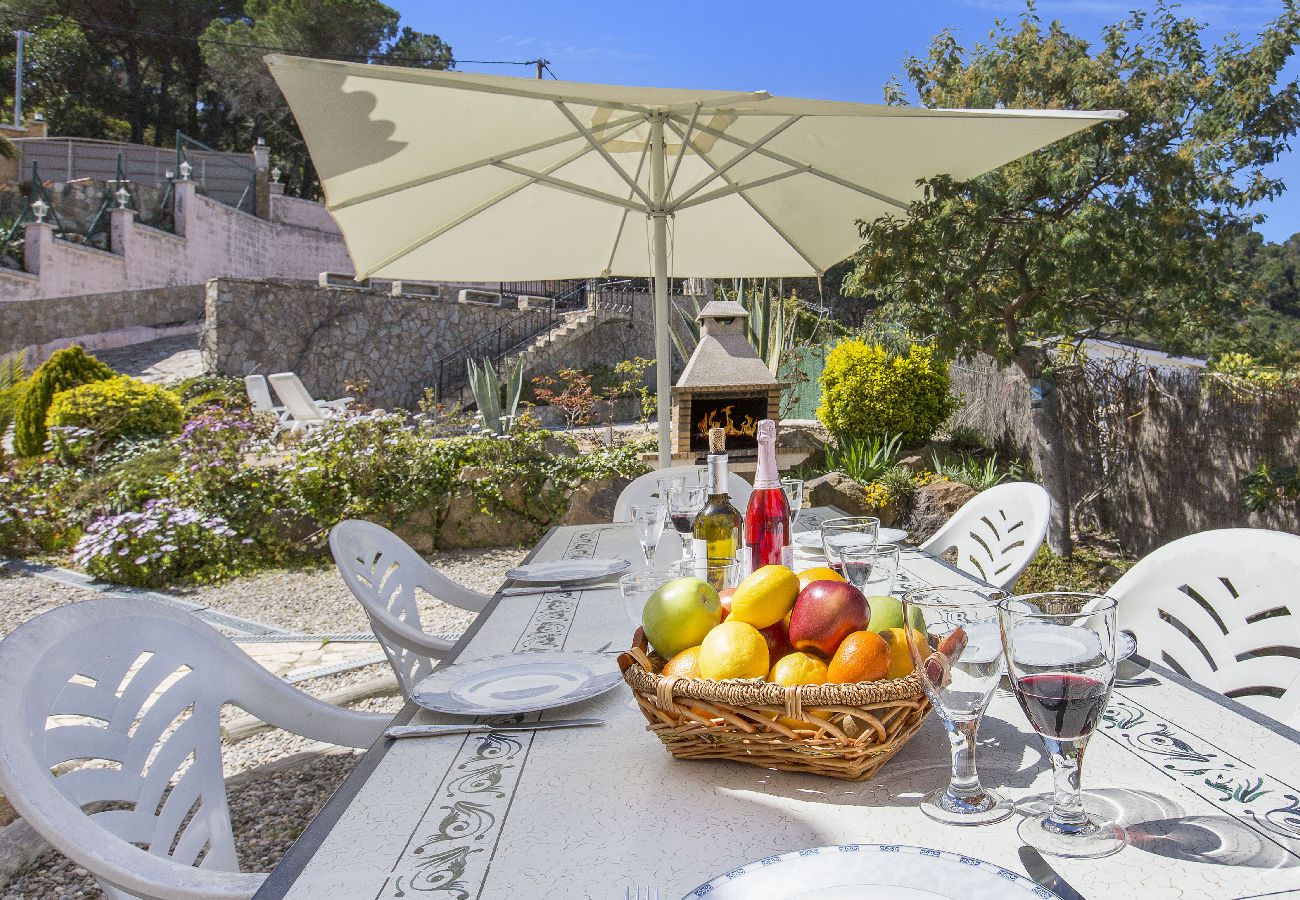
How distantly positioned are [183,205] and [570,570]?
19.2m

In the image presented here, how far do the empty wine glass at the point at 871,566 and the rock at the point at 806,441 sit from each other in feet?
19.3

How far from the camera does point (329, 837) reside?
972 mm

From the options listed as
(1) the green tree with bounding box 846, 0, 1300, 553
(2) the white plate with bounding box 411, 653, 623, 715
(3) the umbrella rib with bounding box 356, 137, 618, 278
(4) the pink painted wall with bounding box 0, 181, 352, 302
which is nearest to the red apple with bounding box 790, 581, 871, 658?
(2) the white plate with bounding box 411, 653, 623, 715

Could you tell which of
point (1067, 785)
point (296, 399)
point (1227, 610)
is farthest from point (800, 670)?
point (296, 399)

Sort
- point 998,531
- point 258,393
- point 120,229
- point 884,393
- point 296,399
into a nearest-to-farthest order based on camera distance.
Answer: point 998,531
point 884,393
point 296,399
point 258,393
point 120,229

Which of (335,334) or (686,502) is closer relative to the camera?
(686,502)

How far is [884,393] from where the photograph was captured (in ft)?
25.3

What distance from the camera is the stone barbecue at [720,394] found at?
6.62m

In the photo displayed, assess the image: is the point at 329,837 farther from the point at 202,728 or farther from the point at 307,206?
the point at 307,206

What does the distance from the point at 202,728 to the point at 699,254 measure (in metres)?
3.89

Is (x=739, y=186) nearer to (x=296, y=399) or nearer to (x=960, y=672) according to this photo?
(x=960, y=672)

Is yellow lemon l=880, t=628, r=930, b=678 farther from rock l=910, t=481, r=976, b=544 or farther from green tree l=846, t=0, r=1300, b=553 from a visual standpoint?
rock l=910, t=481, r=976, b=544

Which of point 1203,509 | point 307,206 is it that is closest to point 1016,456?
point 1203,509

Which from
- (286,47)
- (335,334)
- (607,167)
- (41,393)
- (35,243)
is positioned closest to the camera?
(607,167)
